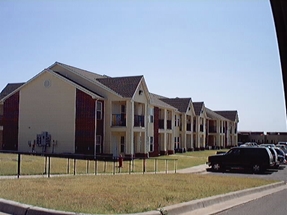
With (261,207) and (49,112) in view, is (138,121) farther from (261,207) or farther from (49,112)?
(261,207)

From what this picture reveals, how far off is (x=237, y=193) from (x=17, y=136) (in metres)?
28.1

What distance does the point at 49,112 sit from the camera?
121 ft

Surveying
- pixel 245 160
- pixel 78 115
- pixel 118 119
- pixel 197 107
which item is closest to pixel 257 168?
pixel 245 160

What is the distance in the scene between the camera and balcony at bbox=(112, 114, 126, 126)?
3622cm

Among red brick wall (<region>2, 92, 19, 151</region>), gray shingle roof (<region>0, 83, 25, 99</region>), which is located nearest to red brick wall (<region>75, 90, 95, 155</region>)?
red brick wall (<region>2, 92, 19, 151</region>)

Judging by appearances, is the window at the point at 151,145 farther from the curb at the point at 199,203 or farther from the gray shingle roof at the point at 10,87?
the curb at the point at 199,203

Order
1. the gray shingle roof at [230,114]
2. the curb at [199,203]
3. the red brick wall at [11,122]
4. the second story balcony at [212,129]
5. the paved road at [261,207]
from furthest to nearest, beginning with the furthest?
the gray shingle roof at [230,114] → the second story balcony at [212,129] → the red brick wall at [11,122] → the paved road at [261,207] → the curb at [199,203]

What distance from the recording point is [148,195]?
1235cm

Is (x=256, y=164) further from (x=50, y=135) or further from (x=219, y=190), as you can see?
(x=50, y=135)

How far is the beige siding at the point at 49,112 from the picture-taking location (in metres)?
35.8

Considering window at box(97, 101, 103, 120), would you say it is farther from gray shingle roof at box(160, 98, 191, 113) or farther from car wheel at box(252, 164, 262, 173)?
gray shingle roof at box(160, 98, 191, 113)

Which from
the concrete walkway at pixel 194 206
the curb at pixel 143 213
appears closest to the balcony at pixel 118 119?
the concrete walkway at pixel 194 206

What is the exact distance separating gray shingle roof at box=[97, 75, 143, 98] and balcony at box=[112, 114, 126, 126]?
7.00 ft

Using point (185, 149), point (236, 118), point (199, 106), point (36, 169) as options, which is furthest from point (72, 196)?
point (236, 118)
